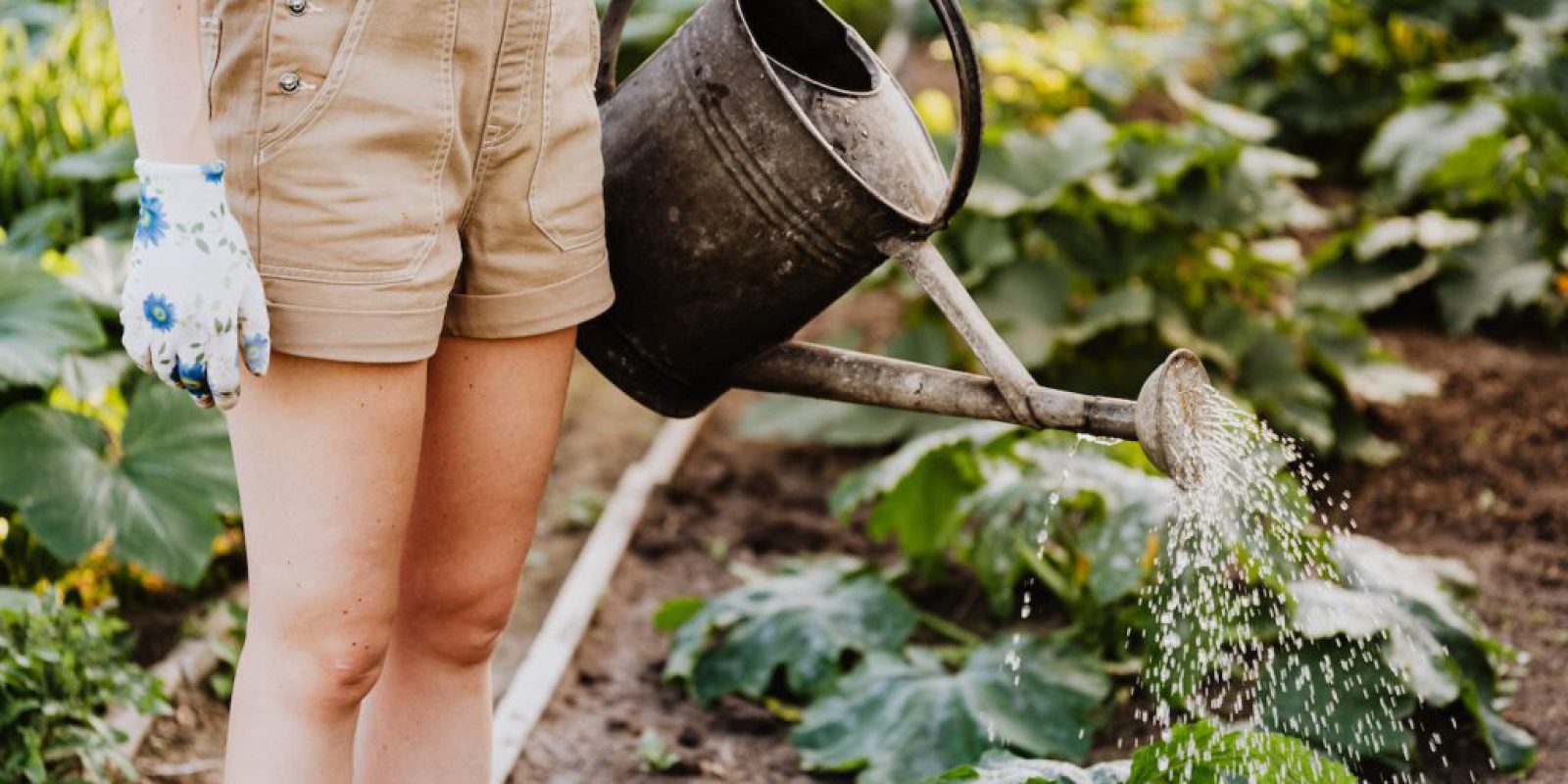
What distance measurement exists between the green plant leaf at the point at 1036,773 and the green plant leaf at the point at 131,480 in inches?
51.1

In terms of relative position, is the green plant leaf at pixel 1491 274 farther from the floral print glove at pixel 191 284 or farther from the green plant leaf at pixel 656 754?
the floral print glove at pixel 191 284

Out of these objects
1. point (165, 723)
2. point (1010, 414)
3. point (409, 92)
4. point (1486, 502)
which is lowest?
point (1486, 502)

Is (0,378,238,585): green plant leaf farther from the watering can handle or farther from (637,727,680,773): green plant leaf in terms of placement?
the watering can handle

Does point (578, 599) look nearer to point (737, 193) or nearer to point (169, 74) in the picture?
point (737, 193)

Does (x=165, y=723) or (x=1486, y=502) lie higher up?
(x=165, y=723)

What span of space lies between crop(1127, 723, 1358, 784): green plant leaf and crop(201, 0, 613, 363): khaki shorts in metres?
0.97

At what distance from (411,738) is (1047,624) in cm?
154

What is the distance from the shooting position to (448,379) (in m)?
1.67

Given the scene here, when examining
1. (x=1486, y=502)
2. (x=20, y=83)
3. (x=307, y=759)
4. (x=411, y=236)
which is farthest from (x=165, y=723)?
(x=1486, y=502)

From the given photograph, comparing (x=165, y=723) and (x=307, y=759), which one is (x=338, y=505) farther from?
(x=165, y=723)

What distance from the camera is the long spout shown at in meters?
1.64

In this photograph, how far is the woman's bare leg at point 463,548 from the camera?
1.69 meters

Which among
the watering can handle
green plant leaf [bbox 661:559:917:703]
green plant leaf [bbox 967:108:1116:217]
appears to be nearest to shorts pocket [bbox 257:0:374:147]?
the watering can handle

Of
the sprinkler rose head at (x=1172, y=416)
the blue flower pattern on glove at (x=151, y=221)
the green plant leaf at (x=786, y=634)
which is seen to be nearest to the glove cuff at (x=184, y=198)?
the blue flower pattern on glove at (x=151, y=221)
